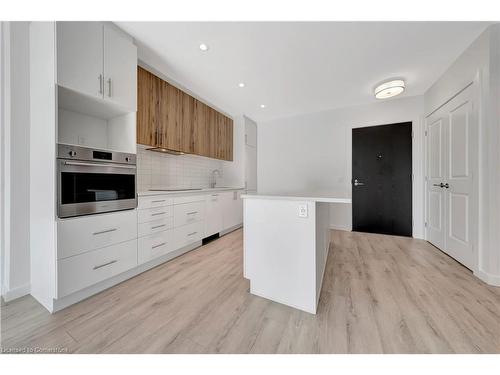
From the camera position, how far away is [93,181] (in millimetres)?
1624

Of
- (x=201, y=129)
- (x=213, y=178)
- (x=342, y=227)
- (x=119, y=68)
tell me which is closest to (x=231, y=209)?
(x=213, y=178)

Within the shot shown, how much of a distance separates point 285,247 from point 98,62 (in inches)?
86.3

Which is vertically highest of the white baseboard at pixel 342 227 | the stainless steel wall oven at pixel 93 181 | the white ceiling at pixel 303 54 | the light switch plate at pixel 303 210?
the white ceiling at pixel 303 54

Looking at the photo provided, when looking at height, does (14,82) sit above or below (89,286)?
above


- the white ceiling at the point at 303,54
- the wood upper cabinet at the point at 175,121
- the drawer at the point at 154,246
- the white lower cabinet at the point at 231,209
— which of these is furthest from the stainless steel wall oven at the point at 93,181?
the white lower cabinet at the point at 231,209

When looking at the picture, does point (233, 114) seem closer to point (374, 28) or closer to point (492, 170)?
point (374, 28)

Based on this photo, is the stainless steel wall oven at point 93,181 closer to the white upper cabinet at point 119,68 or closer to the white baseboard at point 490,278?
the white upper cabinet at point 119,68

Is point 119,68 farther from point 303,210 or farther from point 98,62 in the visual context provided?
point 303,210

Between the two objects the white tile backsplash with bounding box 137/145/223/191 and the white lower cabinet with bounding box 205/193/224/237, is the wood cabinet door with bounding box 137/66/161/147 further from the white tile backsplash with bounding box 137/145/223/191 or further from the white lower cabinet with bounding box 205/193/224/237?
the white lower cabinet with bounding box 205/193/224/237

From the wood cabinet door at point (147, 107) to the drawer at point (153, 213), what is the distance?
32.9 inches

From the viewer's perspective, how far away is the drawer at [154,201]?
79.7 inches

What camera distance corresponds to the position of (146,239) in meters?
2.05
